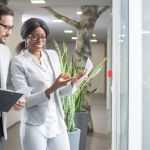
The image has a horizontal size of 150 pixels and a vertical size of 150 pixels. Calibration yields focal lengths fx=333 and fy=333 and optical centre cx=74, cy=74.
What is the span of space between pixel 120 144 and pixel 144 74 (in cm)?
53

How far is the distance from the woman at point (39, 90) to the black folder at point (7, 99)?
185 mm

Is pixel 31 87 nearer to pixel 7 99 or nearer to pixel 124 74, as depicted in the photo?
pixel 7 99

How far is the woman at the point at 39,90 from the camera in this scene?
188cm

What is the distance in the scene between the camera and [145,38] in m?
1.37

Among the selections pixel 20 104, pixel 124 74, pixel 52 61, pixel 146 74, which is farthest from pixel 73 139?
pixel 146 74

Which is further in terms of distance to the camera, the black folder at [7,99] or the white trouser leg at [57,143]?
the white trouser leg at [57,143]

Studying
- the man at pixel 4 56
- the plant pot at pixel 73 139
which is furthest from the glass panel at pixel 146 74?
the plant pot at pixel 73 139

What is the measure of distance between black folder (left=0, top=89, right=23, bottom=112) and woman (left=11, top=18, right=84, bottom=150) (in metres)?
0.19

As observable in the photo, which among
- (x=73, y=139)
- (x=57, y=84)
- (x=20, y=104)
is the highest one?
(x=57, y=84)

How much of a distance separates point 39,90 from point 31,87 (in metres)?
0.05

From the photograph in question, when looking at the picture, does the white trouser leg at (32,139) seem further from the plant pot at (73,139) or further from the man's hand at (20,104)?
the plant pot at (73,139)

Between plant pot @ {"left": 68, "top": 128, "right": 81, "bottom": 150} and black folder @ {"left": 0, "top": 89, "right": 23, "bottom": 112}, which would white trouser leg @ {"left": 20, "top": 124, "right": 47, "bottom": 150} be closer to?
black folder @ {"left": 0, "top": 89, "right": 23, "bottom": 112}

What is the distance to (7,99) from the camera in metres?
1.68

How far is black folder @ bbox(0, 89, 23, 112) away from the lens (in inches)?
64.9
